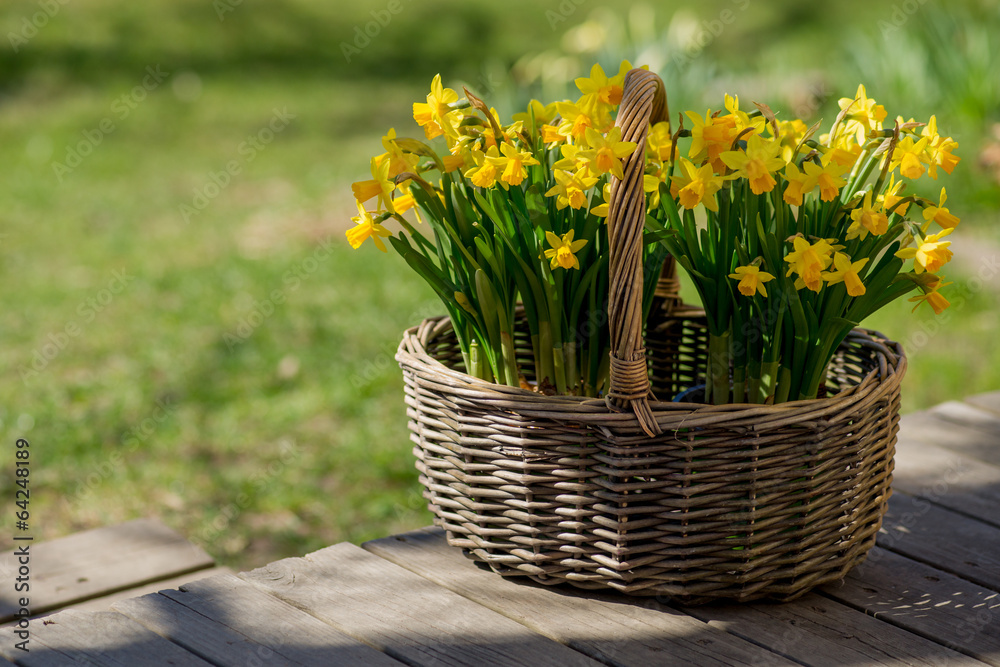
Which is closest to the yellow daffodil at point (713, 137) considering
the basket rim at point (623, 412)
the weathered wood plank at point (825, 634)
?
the basket rim at point (623, 412)

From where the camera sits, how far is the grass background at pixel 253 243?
2881 millimetres

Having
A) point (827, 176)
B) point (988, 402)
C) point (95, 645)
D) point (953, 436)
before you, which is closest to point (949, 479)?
point (953, 436)

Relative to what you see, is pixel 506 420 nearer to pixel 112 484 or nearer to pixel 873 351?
pixel 873 351

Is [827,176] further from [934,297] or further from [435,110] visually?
[435,110]

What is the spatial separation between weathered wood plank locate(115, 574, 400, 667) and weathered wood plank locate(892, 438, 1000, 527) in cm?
110

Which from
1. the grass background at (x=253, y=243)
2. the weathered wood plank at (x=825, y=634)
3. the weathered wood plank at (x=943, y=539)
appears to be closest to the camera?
the weathered wood plank at (x=825, y=634)

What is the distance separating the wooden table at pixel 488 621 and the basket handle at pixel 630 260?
12.8 inches

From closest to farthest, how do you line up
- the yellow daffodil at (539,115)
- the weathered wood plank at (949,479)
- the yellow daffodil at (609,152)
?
the yellow daffodil at (609,152) → the yellow daffodil at (539,115) → the weathered wood plank at (949,479)

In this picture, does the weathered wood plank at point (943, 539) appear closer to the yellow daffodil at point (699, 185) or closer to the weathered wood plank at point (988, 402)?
the weathered wood plank at point (988, 402)

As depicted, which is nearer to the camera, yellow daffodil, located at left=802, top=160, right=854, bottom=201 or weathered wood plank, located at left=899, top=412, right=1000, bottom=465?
yellow daffodil, located at left=802, top=160, right=854, bottom=201

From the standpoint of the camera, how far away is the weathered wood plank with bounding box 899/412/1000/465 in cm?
197

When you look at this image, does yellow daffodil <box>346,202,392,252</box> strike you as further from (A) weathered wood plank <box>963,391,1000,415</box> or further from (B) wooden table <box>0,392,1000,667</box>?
(A) weathered wood plank <box>963,391,1000,415</box>

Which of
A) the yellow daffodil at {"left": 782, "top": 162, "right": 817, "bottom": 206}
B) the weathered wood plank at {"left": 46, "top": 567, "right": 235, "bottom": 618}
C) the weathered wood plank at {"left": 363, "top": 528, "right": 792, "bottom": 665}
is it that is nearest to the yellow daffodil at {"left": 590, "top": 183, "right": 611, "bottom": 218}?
the yellow daffodil at {"left": 782, "top": 162, "right": 817, "bottom": 206}

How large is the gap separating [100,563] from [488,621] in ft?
3.37
